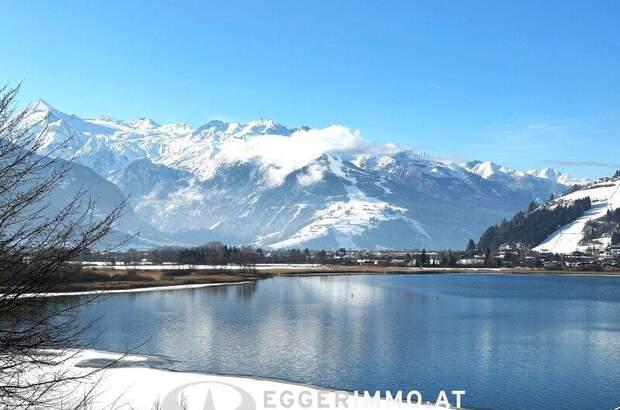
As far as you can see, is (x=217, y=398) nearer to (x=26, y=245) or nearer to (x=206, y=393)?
(x=206, y=393)

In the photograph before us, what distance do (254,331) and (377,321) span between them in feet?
55.9

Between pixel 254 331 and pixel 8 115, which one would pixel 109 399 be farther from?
pixel 254 331

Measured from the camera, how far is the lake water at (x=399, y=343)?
128ft

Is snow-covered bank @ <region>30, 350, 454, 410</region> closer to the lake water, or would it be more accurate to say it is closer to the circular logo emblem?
the circular logo emblem

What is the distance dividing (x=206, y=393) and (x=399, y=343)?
1014 inches

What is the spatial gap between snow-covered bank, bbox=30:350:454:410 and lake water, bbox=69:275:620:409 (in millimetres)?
3924

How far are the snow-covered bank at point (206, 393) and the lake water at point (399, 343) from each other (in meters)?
3.92

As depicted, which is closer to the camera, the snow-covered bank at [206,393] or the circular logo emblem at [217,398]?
the circular logo emblem at [217,398]

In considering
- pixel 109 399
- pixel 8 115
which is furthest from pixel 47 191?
pixel 109 399

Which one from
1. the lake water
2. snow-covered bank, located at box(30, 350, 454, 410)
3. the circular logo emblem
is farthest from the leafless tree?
the circular logo emblem

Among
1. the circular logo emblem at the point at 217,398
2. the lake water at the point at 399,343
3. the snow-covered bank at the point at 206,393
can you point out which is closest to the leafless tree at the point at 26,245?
the lake water at the point at 399,343

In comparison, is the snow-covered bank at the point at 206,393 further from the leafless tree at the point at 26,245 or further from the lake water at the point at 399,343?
the leafless tree at the point at 26,245

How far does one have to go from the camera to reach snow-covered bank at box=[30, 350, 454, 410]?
30.9 m

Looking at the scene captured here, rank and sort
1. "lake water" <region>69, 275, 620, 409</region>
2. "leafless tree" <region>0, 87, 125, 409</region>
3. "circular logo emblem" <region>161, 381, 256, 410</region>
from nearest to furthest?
"leafless tree" <region>0, 87, 125, 409</region>
"circular logo emblem" <region>161, 381, 256, 410</region>
"lake water" <region>69, 275, 620, 409</region>
